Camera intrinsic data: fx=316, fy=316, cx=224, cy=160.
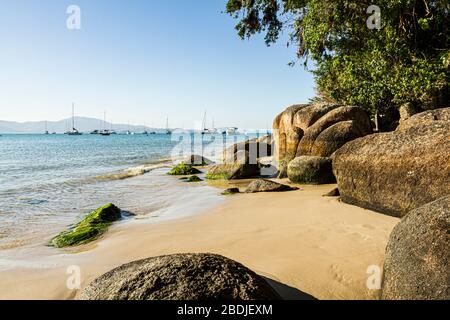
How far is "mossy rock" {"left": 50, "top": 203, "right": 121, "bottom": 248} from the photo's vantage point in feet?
22.7

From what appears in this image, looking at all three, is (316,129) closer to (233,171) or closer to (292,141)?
(292,141)

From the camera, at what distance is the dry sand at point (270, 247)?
13.8 ft

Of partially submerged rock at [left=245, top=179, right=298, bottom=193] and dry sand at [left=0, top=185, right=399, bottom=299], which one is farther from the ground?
partially submerged rock at [left=245, top=179, right=298, bottom=193]

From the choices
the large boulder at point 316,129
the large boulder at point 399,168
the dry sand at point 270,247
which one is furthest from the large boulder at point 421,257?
the large boulder at point 316,129

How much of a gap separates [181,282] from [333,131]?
38.8 feet

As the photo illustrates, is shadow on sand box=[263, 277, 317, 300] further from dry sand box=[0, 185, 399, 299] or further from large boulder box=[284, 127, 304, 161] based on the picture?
large boulder box=[284, 127, 304, 161]

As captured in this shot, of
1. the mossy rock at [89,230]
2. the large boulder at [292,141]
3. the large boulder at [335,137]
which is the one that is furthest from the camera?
the large boulder at [292,141]

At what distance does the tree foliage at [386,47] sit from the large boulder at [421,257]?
451 inches

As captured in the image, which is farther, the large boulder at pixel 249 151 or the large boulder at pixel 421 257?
the large boulder at pixel 249 151

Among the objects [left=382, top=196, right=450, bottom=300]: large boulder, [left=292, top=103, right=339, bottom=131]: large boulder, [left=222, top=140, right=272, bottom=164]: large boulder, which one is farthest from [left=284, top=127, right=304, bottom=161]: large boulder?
[left=382, top=196, right=450, bottom=300]: large boulder

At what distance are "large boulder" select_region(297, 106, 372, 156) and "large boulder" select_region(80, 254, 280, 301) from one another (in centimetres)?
1103

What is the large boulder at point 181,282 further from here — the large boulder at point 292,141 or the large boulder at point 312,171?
the large boulder at point 292,141

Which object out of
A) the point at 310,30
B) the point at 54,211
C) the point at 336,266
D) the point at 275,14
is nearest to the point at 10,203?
the point at 54,211

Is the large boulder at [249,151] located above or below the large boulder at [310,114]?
below
